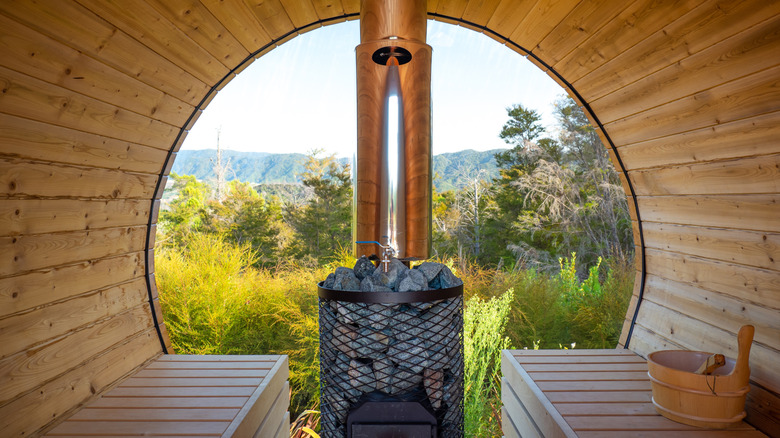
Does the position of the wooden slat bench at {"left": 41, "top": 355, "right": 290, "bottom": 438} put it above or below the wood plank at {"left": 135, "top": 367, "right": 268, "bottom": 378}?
below

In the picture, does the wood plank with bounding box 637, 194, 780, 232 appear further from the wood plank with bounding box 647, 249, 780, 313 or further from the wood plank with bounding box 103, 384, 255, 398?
the wood plank with bounding box 103, 384, 255, 398

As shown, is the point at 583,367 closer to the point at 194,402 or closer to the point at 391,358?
the point at 391,358

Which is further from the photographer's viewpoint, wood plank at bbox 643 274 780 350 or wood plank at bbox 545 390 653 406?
wood plank at bbox 545 390 653 406

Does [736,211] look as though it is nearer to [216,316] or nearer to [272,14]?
[272,14]

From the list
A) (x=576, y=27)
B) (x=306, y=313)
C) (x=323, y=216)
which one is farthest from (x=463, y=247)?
(x=576, y=27)

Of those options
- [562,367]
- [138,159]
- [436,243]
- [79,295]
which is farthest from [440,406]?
[436,243]

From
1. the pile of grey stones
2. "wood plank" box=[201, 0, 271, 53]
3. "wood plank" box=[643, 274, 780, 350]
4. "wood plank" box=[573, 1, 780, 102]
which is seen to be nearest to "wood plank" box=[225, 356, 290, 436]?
the pile of grey stones

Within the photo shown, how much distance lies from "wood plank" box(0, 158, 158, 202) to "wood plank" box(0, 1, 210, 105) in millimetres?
412

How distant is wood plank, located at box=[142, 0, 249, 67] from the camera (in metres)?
1.82

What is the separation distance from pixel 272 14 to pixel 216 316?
2967 millimetres

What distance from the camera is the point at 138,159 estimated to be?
216 centimetres

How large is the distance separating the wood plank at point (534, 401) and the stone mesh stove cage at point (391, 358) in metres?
0.35

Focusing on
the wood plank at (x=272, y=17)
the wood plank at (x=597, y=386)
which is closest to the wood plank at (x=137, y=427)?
the wood plank at (x=597, y=386)

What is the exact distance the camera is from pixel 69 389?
1.80 metres
